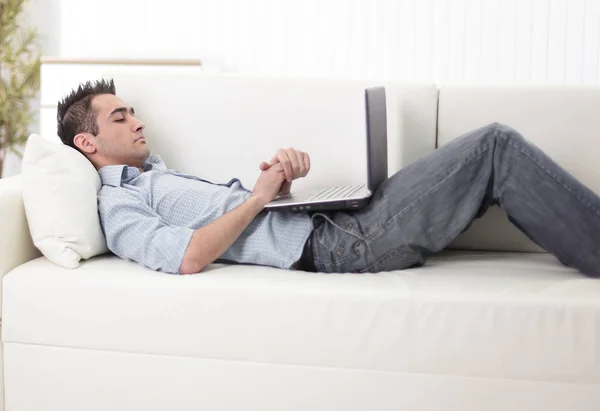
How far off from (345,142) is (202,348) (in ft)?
2.69

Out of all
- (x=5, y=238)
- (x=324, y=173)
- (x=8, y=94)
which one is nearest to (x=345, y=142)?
(x=324, y=173)

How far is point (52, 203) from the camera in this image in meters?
1.92

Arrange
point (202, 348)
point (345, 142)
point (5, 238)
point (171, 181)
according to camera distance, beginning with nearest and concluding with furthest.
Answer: point (202, 348), point (5, 238), point (171, 181), point (345, 142)

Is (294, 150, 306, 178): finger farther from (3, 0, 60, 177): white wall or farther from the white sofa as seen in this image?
(3, 0, 60, 177): white wall

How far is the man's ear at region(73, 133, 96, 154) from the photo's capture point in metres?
2.17

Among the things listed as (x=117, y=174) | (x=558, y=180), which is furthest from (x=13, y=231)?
(x=558, y=180)

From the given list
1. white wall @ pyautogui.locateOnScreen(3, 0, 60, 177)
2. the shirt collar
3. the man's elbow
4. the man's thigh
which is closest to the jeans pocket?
the man's thigh

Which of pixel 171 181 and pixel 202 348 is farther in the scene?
pixel 171 181

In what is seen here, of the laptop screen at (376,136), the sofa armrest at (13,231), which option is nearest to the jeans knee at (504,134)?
the laptop screen at (376,136)

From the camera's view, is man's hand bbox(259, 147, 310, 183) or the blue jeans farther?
man's hand bbox(259, 147, 310, 183)

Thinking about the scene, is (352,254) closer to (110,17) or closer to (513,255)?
(513,255)

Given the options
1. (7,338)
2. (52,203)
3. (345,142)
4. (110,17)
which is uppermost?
(110,17)

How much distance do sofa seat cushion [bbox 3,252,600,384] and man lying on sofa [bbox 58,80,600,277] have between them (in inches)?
2.6

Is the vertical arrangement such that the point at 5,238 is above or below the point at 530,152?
below
